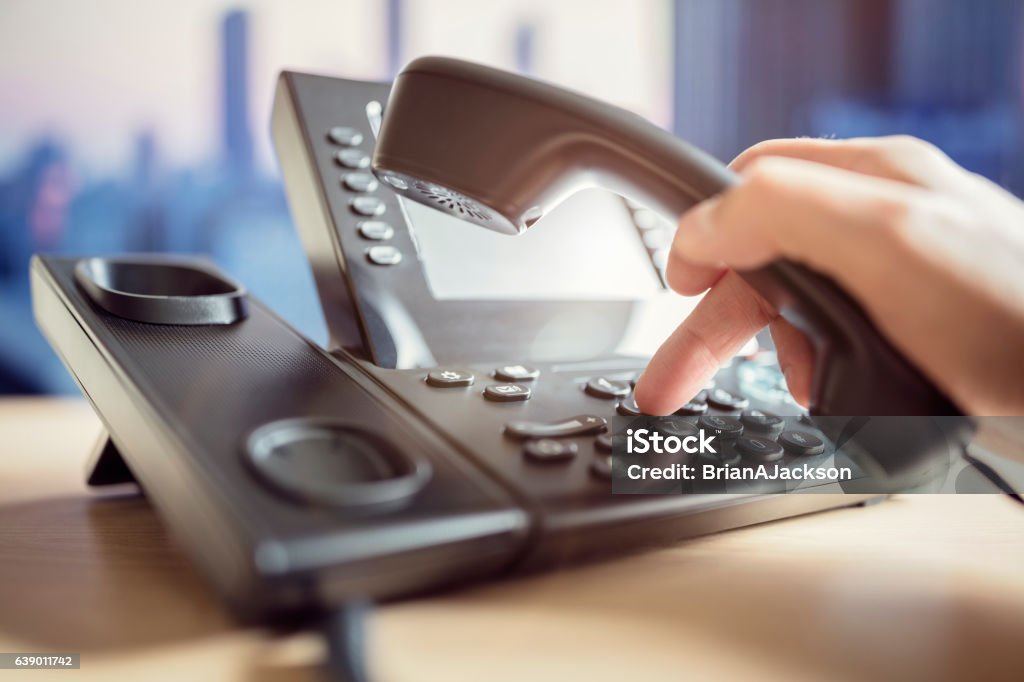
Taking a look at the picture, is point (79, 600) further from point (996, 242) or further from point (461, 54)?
point (461, 54)

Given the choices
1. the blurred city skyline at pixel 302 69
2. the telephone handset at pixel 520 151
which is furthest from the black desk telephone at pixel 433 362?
the blurred city skyline at pixel 302 69

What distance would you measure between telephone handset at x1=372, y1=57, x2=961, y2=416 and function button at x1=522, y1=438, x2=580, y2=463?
0.32 feet

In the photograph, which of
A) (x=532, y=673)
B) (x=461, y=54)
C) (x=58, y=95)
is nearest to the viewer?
(x=532, y=673)

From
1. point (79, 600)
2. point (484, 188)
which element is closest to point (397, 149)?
point (484, 188)

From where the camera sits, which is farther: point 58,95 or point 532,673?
point 58,95

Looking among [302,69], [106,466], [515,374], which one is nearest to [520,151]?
[515,374]

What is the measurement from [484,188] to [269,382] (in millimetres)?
125

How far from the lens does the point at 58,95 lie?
0.65m

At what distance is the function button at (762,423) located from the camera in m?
0.36

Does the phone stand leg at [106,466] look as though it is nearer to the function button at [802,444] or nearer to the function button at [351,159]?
the function button at [351,159]

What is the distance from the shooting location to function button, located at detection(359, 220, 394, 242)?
44cm

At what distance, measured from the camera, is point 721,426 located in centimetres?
34

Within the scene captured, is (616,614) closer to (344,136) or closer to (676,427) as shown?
(676,427)

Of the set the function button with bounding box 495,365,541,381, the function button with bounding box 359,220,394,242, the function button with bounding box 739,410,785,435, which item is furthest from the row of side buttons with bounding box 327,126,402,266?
the function button with bounding box 739,410,785,435
